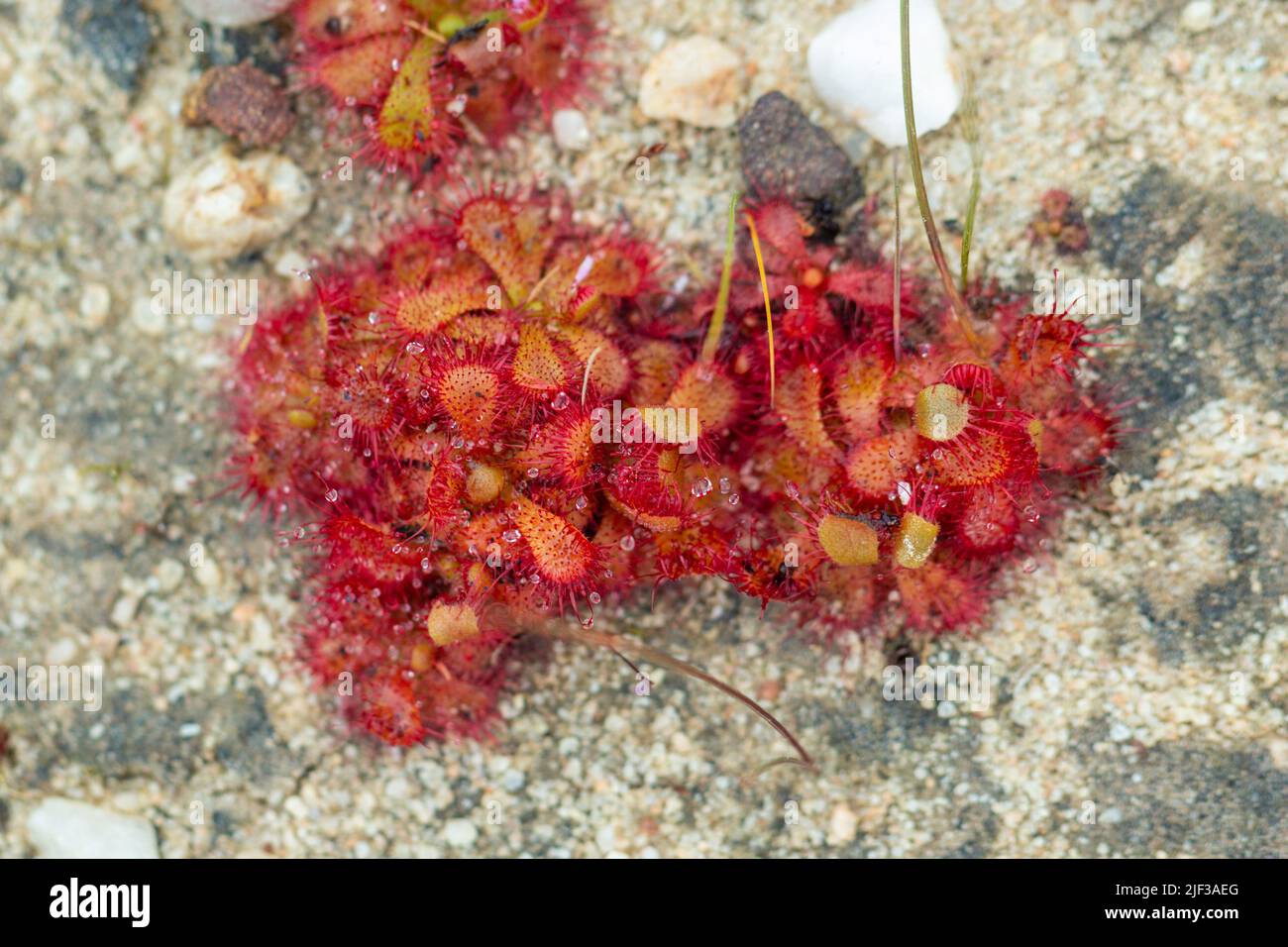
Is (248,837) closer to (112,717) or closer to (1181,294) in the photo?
(112,717)

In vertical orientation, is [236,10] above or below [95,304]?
above

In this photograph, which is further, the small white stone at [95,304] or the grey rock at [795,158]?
the small white stone at [95,304]

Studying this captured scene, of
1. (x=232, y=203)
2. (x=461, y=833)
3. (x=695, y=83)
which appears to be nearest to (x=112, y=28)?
(x=232, y=203)

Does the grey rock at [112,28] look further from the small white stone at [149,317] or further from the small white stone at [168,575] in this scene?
the small white stone at [168,575]

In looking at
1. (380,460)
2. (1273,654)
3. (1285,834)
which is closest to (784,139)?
(380,460)

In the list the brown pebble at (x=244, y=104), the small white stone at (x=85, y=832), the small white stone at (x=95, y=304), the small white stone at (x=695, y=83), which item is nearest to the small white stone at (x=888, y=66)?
the small white stone at (x=695, y=83)

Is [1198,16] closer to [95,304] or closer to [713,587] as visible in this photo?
[713,587]
